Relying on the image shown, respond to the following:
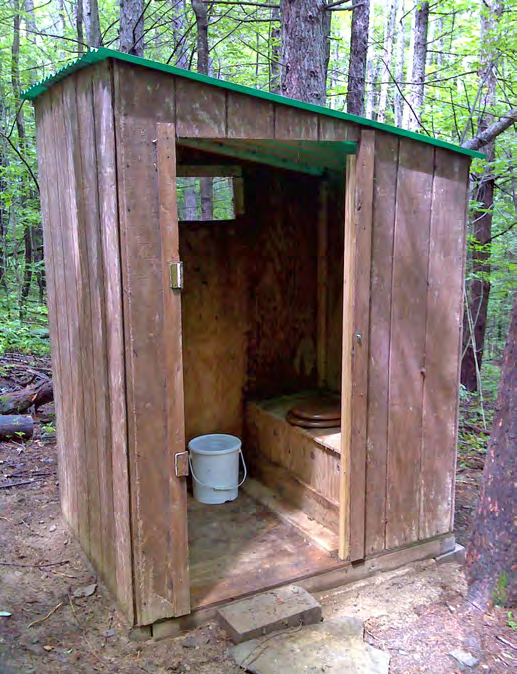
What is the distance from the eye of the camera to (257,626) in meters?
2.54

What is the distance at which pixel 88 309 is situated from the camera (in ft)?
8.80

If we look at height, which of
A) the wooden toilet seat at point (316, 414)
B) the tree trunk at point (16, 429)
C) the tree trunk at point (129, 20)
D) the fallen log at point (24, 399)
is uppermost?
the tree trunk at point (129, 20)

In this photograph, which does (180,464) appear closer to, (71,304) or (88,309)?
(88,309)

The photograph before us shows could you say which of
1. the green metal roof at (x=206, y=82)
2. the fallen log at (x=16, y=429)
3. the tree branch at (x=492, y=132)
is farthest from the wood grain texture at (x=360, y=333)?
the tree branch at (x=492, y=132)

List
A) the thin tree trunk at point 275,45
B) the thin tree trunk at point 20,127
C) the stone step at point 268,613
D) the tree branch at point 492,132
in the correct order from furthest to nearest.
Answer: the thin tree trunk at point 20,127
the thin tree trunk at point 275,45
the tree branch at point 492,132
the stone step at point 268,613

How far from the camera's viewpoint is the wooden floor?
283 cm

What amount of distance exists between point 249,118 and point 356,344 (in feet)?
3.84

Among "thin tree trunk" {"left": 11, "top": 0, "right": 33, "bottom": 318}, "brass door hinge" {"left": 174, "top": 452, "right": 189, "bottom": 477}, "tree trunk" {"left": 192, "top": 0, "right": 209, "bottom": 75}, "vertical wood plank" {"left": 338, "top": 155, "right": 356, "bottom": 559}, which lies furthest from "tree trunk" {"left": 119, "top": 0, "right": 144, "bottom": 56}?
"brass door hinge" {"left": 174, "top": 452, "right": 189, "bottom": 477}

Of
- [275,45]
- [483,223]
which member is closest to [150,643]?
[483,223]

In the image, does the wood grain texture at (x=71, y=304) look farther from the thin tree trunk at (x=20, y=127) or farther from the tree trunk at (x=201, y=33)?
the thin tree trunk at (x=20, y=127)

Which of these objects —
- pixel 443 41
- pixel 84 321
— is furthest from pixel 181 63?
pixel 443 41

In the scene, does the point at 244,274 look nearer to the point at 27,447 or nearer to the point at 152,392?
the point at 152,392

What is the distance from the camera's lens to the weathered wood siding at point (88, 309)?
7.63ft

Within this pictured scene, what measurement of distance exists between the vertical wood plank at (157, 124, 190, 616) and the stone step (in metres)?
0.22
